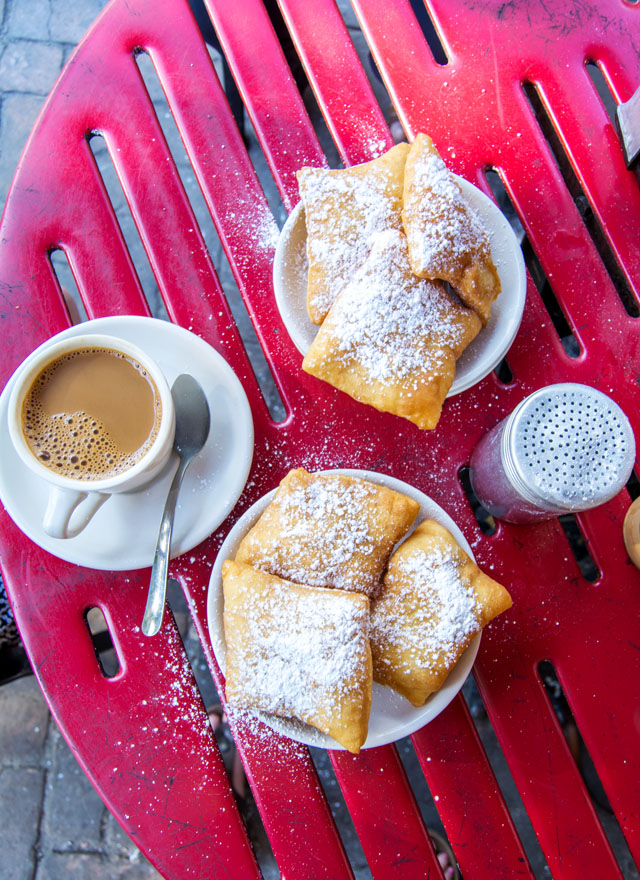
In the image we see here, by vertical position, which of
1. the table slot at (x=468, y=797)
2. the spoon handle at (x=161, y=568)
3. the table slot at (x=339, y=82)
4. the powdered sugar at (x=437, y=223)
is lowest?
the table slot at (x=468, y=797)

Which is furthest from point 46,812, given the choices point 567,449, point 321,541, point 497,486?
point 567,449

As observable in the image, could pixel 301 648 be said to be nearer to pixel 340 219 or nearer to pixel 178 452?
pixel 178 452

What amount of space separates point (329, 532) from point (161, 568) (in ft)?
0.84

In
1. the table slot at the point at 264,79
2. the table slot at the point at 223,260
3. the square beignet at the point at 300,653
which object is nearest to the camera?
the square beignet at the point at 300,653

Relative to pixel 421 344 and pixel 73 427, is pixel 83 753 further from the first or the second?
pixel 421 344

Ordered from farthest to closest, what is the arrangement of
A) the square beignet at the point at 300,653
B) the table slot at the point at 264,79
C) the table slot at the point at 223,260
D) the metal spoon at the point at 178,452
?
the table slot at the point at 223,260 < the table slot at the point at 264,79 < the metal spoon at the point at 178,452 < the square beignet at the point at 300,653

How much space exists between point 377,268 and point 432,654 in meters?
Result: 0.53

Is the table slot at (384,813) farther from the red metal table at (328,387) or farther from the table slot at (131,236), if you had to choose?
the table slot at (131,236)

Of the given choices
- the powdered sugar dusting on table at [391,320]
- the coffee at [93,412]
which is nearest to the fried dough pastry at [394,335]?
the powdered sugar dusting on table at [391,320]

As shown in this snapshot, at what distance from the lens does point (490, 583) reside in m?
0.93

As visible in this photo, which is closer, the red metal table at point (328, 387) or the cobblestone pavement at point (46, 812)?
the red metal table at point (328, 387)

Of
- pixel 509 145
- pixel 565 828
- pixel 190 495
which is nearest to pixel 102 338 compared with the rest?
pixel 190 495

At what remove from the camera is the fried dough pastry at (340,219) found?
941 millimetres

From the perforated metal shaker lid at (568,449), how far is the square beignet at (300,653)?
0.28 m
